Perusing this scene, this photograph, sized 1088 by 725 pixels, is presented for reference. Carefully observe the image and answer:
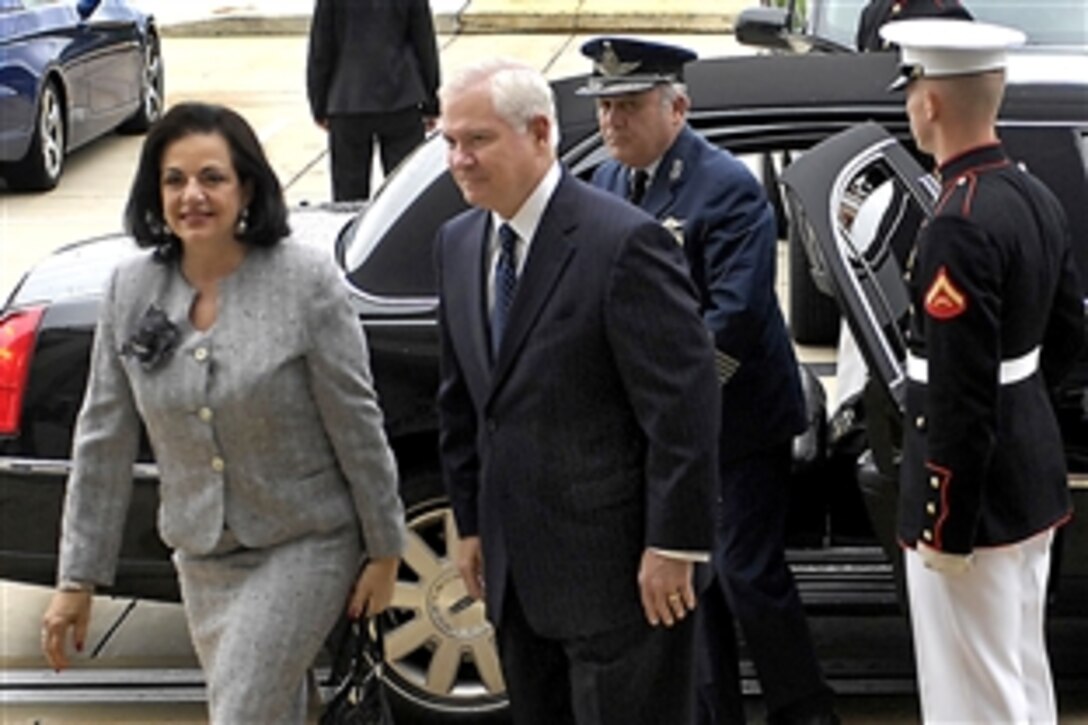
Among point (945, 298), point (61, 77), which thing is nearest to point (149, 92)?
point (61, 77)

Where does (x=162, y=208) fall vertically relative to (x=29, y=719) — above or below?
above

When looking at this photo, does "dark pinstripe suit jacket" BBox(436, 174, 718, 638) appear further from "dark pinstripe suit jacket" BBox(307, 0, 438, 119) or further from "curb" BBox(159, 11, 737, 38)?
"curb" BBox(159, 11, 737, 38)

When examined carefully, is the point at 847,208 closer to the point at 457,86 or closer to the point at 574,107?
the point at 574,107

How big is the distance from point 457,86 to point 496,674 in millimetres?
2120

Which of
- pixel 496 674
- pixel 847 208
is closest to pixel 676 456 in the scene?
pixel 847 208

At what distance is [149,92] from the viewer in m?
15.5

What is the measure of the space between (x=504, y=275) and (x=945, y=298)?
806mm

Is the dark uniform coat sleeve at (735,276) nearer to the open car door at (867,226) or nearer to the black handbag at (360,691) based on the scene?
the open car door at (867,226)

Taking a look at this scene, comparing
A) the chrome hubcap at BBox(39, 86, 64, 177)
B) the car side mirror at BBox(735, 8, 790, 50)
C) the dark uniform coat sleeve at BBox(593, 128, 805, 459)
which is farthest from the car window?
the chrome hubcap at BBox(39, 86, 64, 177)

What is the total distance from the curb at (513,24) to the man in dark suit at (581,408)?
51.3 ft

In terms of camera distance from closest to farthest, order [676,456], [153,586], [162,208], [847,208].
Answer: [676,456]
[162,208]
[847,208]
[153,586]

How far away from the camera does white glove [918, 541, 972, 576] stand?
431 centimetres

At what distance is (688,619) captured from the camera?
4.11 m

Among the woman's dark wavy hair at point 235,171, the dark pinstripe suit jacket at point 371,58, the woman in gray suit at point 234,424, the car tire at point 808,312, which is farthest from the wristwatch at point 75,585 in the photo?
the dark pinstripe suit jacket at point 371,58
